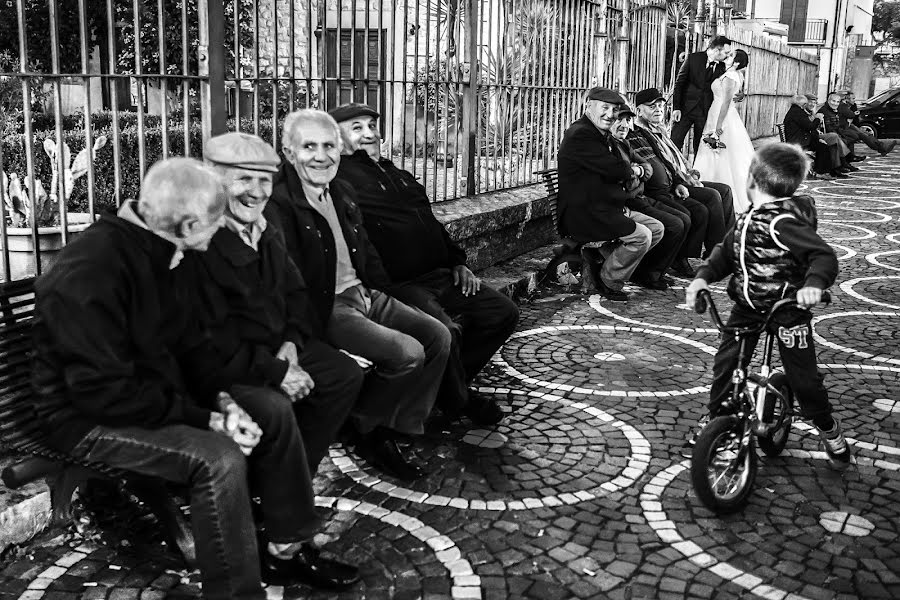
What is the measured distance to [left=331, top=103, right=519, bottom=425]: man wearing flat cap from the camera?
4.60 metres

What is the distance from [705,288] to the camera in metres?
3.93

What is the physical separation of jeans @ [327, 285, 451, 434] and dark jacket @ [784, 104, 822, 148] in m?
14.5

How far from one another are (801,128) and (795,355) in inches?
571

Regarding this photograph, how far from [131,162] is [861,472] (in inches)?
302

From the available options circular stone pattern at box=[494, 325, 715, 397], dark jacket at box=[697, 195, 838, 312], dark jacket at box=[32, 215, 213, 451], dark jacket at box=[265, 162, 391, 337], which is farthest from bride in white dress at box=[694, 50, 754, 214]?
dark jacket at box=[32, 215, 213, 451]

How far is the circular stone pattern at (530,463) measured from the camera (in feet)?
12.9

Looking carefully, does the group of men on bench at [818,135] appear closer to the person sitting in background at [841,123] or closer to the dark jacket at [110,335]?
the person sitting in background at [841,123]

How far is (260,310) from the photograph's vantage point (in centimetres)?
336

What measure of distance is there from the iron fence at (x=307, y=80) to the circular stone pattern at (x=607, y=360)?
4.98 ft

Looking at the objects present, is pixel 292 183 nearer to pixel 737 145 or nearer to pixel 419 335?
pixel 419 335

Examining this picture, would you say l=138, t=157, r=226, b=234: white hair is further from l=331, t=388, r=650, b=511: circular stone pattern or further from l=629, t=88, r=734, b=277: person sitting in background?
l=629, t=88, r=734, b=277: person sitting in background

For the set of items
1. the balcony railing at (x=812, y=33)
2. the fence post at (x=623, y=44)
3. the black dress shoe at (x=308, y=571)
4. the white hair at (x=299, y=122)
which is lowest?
the black dress shoe at (x=308, y=571)

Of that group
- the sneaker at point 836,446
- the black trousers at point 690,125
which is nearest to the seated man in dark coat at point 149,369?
the sneaker at point 836,446

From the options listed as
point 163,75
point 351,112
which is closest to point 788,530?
point 351,112
